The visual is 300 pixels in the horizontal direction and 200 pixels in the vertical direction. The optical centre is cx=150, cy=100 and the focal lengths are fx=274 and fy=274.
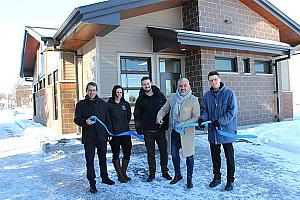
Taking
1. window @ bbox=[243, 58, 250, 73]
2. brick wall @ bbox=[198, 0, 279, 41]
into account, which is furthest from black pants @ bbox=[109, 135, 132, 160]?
window @ bbox=[243, 58, 250, 73]

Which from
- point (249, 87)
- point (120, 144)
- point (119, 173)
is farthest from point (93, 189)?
point (249, 87)

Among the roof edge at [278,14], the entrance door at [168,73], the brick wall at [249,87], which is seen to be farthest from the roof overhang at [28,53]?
the roof edge at [278,14]

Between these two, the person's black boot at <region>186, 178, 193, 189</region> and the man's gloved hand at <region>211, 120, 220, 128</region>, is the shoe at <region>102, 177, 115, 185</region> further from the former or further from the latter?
the man's gloved hand at <region>211, 120, 220, 128</region>

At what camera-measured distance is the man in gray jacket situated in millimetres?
4227

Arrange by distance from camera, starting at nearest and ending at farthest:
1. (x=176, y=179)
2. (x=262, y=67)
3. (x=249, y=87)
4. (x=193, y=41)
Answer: (x=176, y=179) → (x=193, y=41) → (x=249, y=87) → (x=262, y=67)

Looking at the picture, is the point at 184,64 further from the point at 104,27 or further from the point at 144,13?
the point at 104,27

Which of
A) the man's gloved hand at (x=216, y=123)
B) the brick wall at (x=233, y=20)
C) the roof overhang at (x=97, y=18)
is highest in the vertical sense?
the brick wall at (x=233, y=20)

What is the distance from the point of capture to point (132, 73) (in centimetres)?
956

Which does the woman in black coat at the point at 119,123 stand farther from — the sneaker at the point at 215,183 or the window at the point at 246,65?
the window at the point at 246,65

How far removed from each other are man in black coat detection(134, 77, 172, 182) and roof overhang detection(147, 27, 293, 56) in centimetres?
424

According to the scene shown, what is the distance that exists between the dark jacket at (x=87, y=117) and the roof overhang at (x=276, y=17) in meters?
9.49

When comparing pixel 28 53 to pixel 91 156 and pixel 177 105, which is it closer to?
pixel 91 156

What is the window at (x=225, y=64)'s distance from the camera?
1072 centimetres

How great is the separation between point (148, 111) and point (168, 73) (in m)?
5.81
